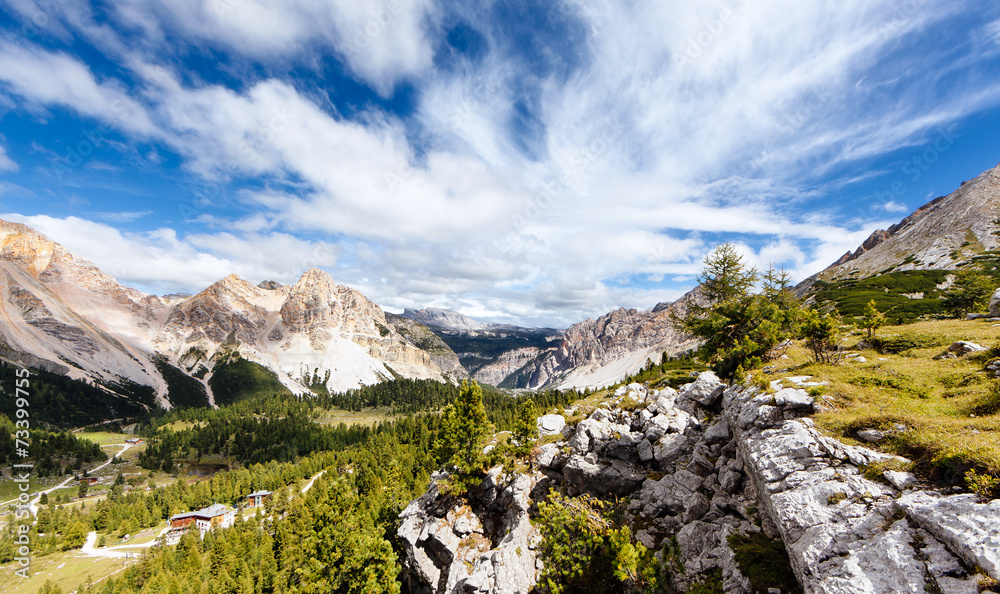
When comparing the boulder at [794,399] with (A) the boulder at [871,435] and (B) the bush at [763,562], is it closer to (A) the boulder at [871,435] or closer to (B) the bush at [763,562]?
(A) the boulder at [871,435]

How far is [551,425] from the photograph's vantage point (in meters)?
58.1

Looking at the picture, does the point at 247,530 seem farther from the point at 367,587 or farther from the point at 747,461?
the point at 747,461

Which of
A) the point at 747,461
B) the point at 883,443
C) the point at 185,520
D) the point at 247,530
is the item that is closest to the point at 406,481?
the point at 247,530

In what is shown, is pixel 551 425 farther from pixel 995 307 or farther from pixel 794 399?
pixel 995 307

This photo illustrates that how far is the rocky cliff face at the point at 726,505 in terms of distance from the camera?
38.1ft

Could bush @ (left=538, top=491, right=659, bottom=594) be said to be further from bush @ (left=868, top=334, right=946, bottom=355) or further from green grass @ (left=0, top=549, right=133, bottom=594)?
green grass @ (left=0, top=549, right=133, bottom=594)

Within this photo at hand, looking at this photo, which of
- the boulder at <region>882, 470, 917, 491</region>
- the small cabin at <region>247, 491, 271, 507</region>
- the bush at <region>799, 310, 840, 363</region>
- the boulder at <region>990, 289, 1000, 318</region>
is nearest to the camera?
the boulder at <region>882, 470, 917, 491</region>

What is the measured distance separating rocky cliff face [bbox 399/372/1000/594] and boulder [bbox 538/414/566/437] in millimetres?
8911

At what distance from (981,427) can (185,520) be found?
160 m

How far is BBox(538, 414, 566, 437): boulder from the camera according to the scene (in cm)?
5572

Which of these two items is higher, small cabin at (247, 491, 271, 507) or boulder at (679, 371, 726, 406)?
boulder at (679, 371, 726, 406)

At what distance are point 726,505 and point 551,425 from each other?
36.0 meters

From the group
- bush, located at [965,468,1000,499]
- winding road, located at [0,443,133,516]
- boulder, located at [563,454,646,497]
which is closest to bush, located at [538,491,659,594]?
boulder, located at [563,454,646,497]

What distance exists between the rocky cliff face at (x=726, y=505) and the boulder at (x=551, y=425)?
891cm
